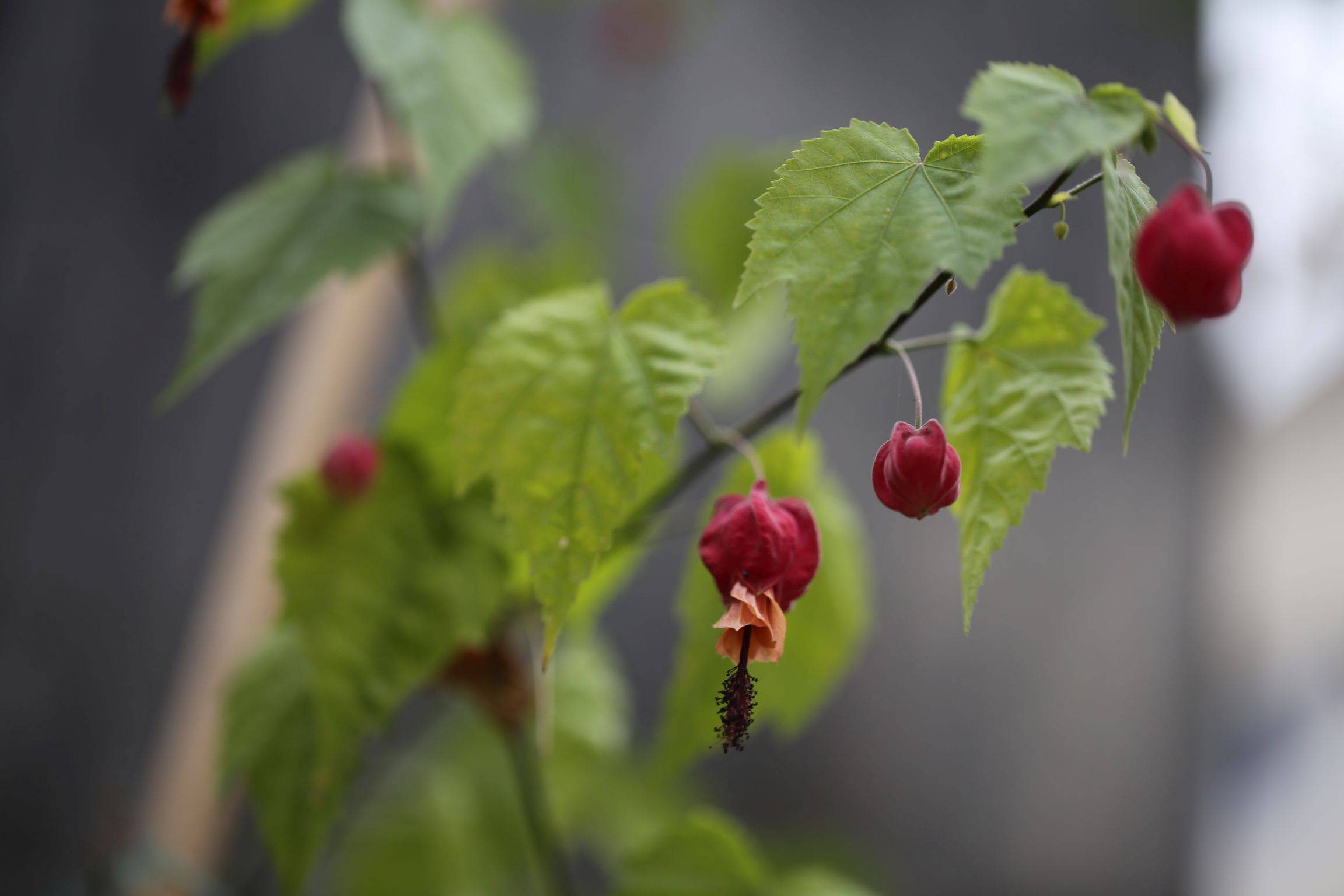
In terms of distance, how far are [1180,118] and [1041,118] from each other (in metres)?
0.07

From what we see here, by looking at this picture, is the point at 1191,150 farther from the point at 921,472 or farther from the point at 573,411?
the point at 573,411

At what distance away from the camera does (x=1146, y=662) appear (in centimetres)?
140

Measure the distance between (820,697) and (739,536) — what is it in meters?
0.32

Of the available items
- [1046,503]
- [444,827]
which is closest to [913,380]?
[444,827]

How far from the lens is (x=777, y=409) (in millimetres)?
402

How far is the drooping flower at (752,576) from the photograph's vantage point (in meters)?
0.30

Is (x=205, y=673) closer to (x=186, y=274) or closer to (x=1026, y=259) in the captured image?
(x=186, y=274)

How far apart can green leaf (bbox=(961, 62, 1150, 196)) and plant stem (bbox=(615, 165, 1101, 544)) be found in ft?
0.05

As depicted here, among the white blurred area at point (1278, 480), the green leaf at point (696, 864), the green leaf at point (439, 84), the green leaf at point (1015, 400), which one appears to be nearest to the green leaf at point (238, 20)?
the green leaf at point (439, 84)

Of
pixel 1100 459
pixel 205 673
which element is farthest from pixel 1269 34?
pixel 205 673

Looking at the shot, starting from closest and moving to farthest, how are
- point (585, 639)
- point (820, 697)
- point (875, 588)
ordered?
1. point (820, 697)
2. point (585, 639)
3. point (875, 588)

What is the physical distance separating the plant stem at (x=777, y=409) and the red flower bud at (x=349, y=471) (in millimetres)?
156

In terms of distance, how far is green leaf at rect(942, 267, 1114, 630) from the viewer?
31cm

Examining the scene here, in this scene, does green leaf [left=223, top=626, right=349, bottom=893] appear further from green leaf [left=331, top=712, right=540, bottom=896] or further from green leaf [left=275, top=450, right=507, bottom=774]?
green leaf [left=331, top=712, right=540, bottom=896]
